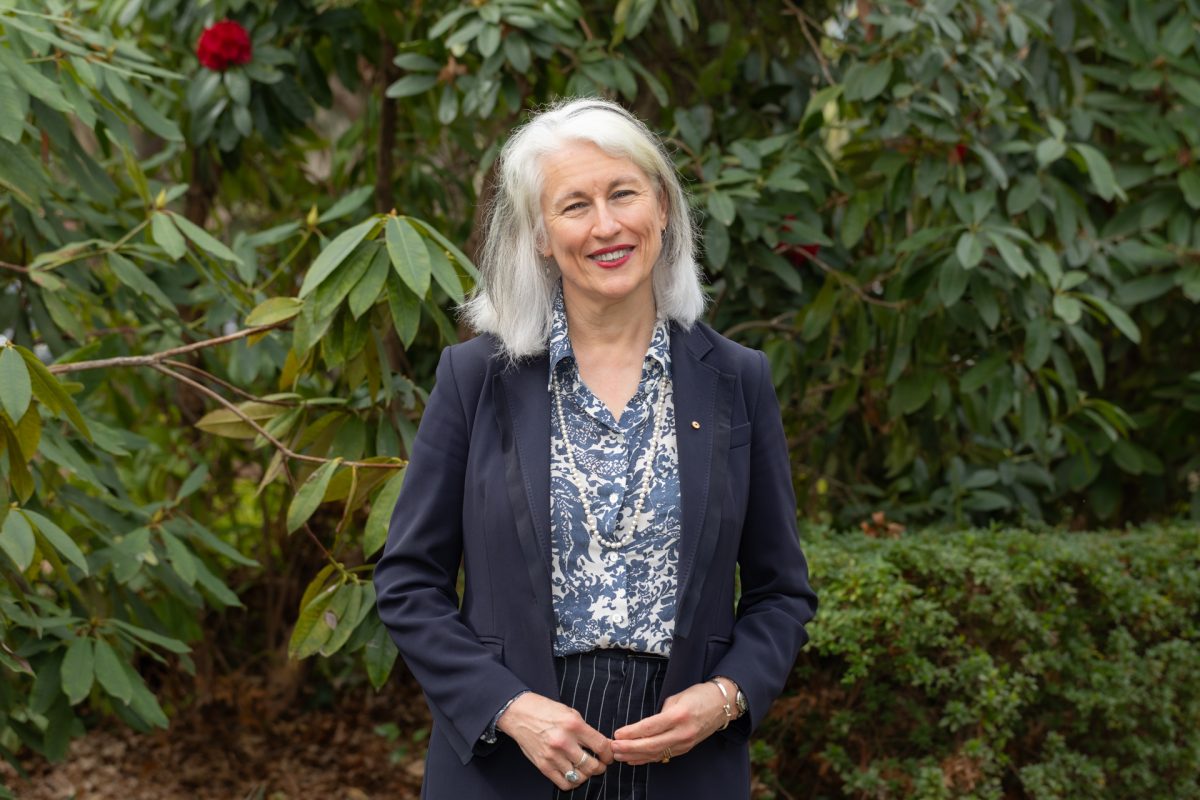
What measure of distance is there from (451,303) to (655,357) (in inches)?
67.9

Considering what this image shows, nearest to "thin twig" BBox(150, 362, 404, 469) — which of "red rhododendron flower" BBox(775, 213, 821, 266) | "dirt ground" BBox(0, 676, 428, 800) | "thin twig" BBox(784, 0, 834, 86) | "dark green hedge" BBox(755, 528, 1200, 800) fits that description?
"dark green hedge" BBox(755, 528, 1200, 800)

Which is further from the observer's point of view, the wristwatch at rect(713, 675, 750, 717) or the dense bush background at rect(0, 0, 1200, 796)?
the dense bush background at rect(0, 0, 1200, 796)

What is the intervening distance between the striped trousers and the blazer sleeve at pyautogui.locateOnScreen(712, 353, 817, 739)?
0.54 feet

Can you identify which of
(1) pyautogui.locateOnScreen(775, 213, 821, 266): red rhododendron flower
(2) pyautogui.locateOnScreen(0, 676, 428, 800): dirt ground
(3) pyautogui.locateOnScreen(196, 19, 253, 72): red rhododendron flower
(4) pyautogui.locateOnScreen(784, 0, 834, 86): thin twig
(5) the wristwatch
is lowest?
(2) pyautogui.locateOnScreen(0, 676, 428, 800): dirt ground

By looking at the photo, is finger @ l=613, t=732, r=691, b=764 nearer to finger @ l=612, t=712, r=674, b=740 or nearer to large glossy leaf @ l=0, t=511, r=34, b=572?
finger @ l=612, t=712, r=674, b=740

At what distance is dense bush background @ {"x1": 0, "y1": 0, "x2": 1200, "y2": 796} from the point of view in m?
2.92

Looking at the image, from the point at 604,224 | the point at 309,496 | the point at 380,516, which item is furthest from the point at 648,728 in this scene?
the point at 309,496

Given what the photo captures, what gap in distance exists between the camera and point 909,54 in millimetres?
3760

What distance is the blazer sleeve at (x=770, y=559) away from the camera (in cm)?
206

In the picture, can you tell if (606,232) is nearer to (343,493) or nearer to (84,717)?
(343,493)

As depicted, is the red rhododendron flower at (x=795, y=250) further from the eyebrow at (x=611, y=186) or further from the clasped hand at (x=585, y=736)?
the clasped hand at (x=585, y=736)

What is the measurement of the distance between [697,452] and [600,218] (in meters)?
0.37

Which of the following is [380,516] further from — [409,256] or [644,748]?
[644,748]

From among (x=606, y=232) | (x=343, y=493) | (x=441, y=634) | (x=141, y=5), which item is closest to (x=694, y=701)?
(x=441, y=634)
